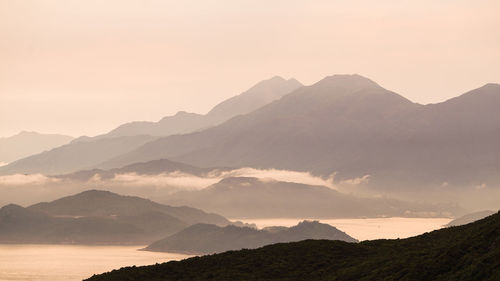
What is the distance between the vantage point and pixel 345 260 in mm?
138500

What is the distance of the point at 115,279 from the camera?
462 ft

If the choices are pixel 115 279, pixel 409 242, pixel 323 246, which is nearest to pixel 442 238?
pixel 409 242

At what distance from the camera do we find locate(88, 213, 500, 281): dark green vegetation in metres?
103

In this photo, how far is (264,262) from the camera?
142375mm

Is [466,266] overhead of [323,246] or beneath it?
beneath

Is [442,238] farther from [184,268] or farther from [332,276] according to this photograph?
[184,268]

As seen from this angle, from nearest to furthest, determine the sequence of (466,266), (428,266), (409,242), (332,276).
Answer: (466,266) < (428,266) < (332,276) < (409,242)

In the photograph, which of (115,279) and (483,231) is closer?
(483,231)

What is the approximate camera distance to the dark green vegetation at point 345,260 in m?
103

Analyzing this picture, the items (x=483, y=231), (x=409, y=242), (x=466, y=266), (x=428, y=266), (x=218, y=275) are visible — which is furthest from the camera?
(x=409, y=242)

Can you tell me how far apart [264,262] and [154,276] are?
20094 millimetres

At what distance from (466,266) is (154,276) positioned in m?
62.9

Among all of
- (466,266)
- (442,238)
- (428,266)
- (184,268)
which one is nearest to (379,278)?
(428,266)

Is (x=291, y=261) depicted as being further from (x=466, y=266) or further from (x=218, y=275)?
(x=466, y=266)
